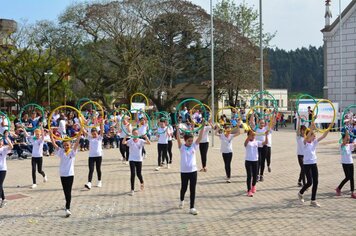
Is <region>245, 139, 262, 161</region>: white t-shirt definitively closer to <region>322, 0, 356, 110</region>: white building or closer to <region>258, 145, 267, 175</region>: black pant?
<region>258, 145, 267, 175</region>: black pant

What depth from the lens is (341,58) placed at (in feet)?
121

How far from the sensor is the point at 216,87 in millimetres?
47500

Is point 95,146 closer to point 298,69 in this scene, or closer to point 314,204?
point 314,204

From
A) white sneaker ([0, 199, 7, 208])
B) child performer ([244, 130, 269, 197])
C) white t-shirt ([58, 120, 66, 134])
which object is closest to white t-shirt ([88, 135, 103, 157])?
white sneaker ([0, 199, 7, 208])

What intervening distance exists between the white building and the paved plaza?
24.2 meters

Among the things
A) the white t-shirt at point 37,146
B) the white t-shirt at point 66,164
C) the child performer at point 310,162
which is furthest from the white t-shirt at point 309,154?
the white t-shirt at point 37,146

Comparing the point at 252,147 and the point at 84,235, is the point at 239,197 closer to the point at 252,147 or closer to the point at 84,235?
the point at 252,147

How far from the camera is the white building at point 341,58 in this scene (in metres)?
37.8

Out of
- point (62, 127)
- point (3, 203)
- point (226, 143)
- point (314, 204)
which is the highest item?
point (62, 127)

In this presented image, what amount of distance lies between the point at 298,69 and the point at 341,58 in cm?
9360

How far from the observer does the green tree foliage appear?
122 m

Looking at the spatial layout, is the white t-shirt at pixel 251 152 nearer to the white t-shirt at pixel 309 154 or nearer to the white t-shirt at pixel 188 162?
the white t-shirt at pixel 309 154

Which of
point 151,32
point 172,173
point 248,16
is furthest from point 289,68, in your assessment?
point 172,173

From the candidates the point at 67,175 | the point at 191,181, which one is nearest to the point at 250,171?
the point at 191,181
